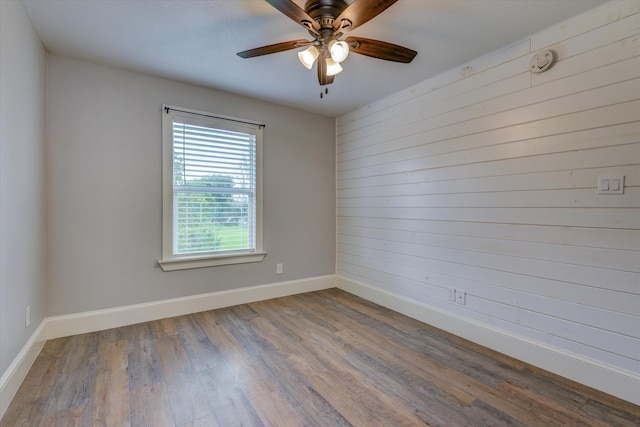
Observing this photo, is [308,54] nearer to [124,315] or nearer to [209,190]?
[209,190]

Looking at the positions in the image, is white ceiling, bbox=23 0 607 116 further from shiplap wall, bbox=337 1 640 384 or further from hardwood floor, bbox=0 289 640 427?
hardwood floor, bbox=0 289 640 427

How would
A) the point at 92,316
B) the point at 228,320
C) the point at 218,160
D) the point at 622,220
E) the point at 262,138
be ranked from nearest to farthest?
the point at 622,220, the point at 92,316, the point at 228,320, the point at 218,160, the point at 262,138

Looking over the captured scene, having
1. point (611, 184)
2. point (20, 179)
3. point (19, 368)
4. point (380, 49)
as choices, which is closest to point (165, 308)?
point (19, 368)

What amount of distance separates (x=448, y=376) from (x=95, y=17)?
343 centimetres

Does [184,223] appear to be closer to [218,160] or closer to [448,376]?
[218,160]

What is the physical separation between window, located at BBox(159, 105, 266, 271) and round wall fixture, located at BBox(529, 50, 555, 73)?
8.66 ft

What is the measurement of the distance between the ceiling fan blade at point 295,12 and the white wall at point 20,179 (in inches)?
60.2

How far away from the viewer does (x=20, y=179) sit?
1.89m

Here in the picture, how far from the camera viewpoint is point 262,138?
3506 mm

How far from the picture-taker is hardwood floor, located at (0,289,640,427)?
158cm

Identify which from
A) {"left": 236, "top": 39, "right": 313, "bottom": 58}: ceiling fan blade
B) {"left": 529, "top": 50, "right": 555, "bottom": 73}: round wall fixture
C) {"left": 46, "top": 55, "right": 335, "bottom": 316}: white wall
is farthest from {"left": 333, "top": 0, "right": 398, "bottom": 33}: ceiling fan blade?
{"left": 46, "top": 55, "right": 335, "bottom": 316}: white wall

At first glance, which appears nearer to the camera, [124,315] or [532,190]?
[532,190]

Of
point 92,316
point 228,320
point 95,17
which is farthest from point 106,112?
point 228,320

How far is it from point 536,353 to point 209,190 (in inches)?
127
